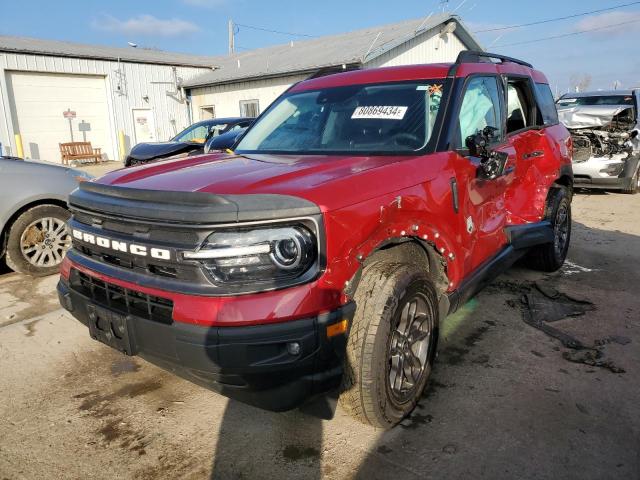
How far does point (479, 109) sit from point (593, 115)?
7492 millimetres

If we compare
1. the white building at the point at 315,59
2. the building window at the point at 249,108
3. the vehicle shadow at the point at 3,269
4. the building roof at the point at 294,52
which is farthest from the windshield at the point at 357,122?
the building window at the point at 249,108

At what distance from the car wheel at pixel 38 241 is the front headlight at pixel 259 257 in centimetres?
358

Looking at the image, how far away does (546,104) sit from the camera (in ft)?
15.8

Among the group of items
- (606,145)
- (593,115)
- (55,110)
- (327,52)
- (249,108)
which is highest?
(327,52)

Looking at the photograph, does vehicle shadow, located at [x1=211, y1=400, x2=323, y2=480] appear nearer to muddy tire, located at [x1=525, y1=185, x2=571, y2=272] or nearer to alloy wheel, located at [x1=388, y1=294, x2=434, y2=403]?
alloy wheel, located at [x1=388, y1=294, x2=434, y2=403]

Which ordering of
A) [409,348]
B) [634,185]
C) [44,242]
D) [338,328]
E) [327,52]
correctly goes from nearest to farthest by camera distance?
1. [338,328]
2. [409,348]
3. [44,242]
4. [634,185]
5. [327,52]

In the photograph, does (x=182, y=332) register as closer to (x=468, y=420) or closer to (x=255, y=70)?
(x=468, y=420)

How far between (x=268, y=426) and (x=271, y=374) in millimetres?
783

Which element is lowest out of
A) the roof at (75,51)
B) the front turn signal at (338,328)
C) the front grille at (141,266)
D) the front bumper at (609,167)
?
the front bumper at (609,167)

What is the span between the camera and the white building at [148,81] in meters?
17.8

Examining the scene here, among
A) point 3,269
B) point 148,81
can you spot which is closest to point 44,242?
point 3,269

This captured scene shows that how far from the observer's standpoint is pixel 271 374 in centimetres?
201

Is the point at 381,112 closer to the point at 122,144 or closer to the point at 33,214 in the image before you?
the point at 33,214

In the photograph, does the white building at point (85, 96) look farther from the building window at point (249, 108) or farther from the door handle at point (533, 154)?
the door handle at point (533, 154)
